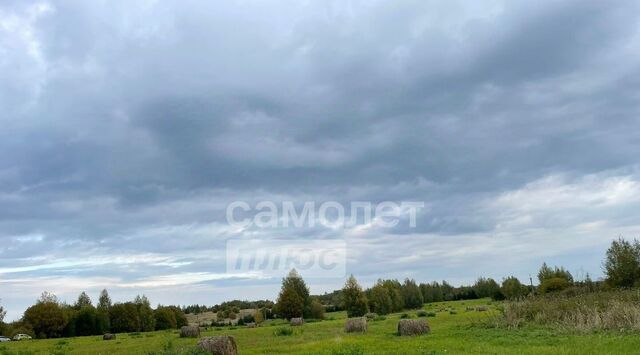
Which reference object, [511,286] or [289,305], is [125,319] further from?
[511,286]

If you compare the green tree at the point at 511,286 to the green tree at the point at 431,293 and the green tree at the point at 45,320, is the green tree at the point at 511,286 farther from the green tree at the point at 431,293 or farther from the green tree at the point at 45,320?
the green tree at the point at 45,320

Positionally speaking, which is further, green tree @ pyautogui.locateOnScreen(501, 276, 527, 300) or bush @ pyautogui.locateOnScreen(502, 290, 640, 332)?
green tree @ pyautogui.locateOnScreen(501, 276, 527, 300)

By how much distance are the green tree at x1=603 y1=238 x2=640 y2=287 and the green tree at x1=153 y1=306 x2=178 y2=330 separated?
62.8m

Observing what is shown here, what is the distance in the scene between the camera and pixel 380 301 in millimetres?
91000

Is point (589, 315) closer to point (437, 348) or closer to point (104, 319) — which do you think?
point (437, 348)

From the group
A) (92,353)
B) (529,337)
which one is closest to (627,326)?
(529,337)

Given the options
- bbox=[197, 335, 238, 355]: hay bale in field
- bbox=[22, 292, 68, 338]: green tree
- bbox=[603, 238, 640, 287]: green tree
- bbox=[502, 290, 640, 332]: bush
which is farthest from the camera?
bbox=[22, 292, 68, 338]: green tree

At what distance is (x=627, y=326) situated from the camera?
21.4 meters

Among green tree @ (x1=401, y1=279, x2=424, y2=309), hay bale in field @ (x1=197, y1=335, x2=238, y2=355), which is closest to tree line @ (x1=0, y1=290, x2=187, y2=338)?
green tree @ (x1=401, y1=279, x2=424, y2=309)

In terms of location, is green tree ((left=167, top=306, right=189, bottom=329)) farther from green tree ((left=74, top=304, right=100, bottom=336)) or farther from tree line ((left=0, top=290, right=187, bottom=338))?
green tree ((left=74, top=304, right=100, bottom=336))

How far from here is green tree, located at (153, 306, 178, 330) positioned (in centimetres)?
8512

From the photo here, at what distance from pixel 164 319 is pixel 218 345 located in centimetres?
7237

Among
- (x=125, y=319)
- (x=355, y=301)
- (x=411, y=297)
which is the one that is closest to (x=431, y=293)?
(x=411, y=297)

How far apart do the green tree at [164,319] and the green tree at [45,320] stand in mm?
14173
